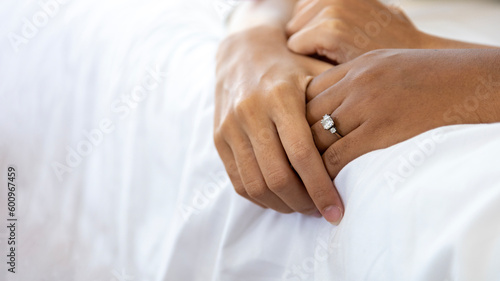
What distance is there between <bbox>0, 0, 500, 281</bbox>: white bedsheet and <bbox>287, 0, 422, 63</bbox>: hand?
0.16 metres

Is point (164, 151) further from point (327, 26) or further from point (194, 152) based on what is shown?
point (327, 26)

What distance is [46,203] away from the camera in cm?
87

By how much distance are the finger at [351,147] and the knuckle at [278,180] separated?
0.05 metres

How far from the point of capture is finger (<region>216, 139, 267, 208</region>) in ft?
2.19

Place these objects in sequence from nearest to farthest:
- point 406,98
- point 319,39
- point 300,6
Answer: point 406,98, point 319,39, point 300,6

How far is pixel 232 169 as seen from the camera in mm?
672

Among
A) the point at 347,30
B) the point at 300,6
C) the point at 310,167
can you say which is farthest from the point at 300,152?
the point at 300,6

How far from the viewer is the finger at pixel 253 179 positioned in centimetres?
63

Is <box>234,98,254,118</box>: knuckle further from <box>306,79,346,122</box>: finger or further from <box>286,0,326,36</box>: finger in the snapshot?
<box>286,0,326,36</box>: finger

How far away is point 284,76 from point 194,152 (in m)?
0.18

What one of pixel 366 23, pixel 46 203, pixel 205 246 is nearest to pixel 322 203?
pixel 205 246

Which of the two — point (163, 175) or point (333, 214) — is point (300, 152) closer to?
point (333, 214)

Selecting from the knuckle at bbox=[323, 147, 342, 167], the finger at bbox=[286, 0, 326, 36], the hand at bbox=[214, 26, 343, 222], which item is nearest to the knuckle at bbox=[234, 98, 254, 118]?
Result: the hand at bbox=[214, 26, 343, 222]

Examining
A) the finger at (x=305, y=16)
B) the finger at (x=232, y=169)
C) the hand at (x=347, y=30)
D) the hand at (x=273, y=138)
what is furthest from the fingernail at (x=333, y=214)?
the finger at (x=305, y=16)
